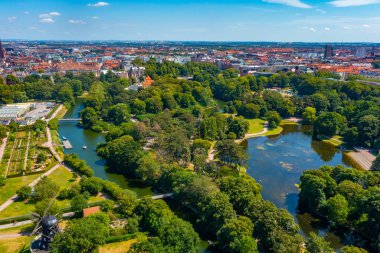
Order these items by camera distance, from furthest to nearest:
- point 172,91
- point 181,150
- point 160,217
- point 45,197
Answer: point 172,91 → point 181,150 → point 45,197 → point 160,217

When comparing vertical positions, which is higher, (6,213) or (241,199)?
(241,199)

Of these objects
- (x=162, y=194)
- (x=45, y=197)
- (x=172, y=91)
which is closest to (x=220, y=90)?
(x=172, y=91)

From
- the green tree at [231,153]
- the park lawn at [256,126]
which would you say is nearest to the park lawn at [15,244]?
the green tree at [231,153]

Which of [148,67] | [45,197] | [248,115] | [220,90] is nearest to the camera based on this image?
[45,197]

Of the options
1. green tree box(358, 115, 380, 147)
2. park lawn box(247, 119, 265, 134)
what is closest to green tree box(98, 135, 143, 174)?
park lawn box(247, 119, 265, 134)

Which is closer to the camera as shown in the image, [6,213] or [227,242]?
[227,242]

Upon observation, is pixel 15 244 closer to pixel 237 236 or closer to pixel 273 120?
pixel 237 236

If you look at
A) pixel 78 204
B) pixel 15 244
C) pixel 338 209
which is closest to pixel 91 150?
pixel 78 204

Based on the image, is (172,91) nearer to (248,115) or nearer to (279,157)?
(248,115)

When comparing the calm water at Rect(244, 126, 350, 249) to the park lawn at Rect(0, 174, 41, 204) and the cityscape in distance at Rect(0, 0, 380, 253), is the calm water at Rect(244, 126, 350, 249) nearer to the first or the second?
the cityscape in distance at Rect(0, 0, 380, 253)
